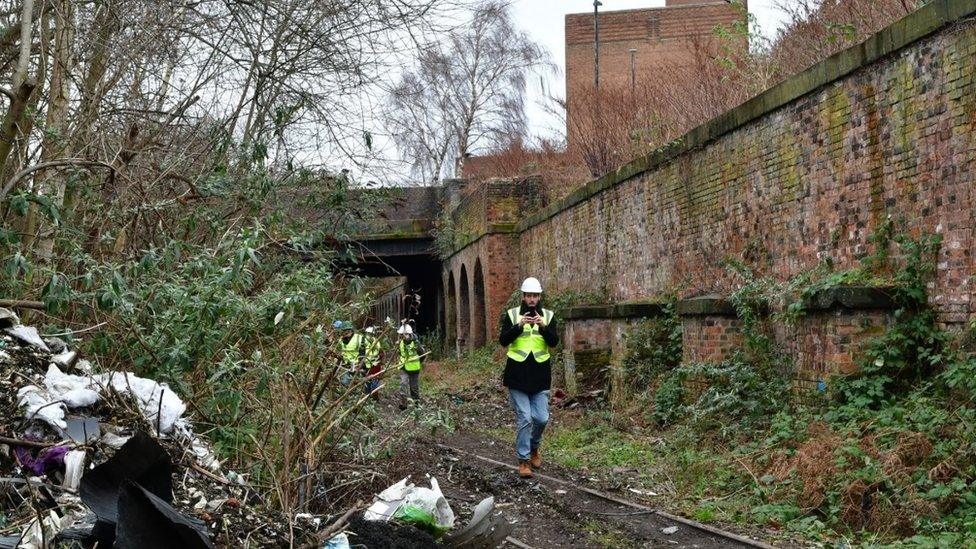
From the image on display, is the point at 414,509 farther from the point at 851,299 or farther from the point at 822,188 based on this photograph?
the point at 822,188

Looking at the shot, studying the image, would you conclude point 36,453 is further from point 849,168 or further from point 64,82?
point 849,168

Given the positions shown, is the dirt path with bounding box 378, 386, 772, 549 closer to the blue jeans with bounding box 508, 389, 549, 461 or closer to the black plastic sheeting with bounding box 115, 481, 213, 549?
the blue jeans with bounding box 508, 389, 549, 461

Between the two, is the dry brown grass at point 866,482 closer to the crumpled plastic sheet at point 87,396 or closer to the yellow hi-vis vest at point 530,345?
the yellow hi-vis vest at point 530,345

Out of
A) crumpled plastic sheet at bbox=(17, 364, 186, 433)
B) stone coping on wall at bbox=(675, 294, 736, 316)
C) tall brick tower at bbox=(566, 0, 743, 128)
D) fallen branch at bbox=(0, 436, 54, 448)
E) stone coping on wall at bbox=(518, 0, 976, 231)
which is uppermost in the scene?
tall brick tower at bbox=(566, 0, 743, 128)

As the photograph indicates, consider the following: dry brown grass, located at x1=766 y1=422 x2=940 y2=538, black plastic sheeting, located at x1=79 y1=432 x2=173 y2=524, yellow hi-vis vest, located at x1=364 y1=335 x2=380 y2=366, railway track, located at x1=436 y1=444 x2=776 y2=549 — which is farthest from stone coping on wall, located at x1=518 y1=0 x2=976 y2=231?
black plastic sheeting, located at x1=79 y1=432 x2=173 y2=524

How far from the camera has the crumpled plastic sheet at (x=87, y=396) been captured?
5801mm

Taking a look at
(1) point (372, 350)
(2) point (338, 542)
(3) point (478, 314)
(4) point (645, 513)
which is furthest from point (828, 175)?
(3) point (478, 314)

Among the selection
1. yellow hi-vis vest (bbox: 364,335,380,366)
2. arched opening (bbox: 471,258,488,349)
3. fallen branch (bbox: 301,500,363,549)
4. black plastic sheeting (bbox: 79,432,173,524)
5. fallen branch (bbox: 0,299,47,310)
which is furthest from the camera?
arched opening (bbox: 471,258,488,349)

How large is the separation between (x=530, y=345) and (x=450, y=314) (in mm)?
25276

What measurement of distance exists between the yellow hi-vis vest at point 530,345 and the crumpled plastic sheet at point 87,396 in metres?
4.48

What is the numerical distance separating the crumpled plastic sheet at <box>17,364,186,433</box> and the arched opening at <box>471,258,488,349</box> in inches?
896

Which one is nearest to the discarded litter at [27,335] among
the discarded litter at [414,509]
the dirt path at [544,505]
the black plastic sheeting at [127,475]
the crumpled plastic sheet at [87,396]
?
the crumpled plastic sheet at [87,396]

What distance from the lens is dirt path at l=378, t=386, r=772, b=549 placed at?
776 cm

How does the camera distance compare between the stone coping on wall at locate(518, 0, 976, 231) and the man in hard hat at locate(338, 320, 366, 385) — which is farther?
the stone coping on wall at locate(518, 0, 976, 231)
